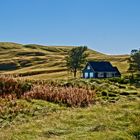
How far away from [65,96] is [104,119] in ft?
34.4

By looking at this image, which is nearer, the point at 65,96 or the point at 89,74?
the point at 65,96

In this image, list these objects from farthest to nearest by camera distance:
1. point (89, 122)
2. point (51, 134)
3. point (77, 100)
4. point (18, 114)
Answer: point (77, 100), point (18, 114), point (89, 122), point (51, 134)

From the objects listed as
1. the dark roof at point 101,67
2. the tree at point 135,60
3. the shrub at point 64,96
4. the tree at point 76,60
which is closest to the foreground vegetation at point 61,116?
the shrub at point 64,96

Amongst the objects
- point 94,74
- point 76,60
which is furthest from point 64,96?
point 76,60

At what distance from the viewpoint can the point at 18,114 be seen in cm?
2197

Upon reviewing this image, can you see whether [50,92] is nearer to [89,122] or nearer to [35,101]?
[35,101]

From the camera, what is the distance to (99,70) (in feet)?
378

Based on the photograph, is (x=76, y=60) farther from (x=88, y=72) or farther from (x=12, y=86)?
(x=12, y=86)

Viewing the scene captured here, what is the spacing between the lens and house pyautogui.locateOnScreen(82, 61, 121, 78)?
11525 cm

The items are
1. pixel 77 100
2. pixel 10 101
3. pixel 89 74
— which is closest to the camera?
pixel 10 101

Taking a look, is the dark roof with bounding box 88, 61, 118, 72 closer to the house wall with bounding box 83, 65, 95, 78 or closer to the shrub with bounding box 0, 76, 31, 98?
the house wall with bounding box 83, 65, 95, 78

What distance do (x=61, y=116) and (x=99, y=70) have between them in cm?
9715

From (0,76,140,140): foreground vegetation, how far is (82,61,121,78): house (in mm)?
83725

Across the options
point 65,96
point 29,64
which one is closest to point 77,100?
point 65,96
